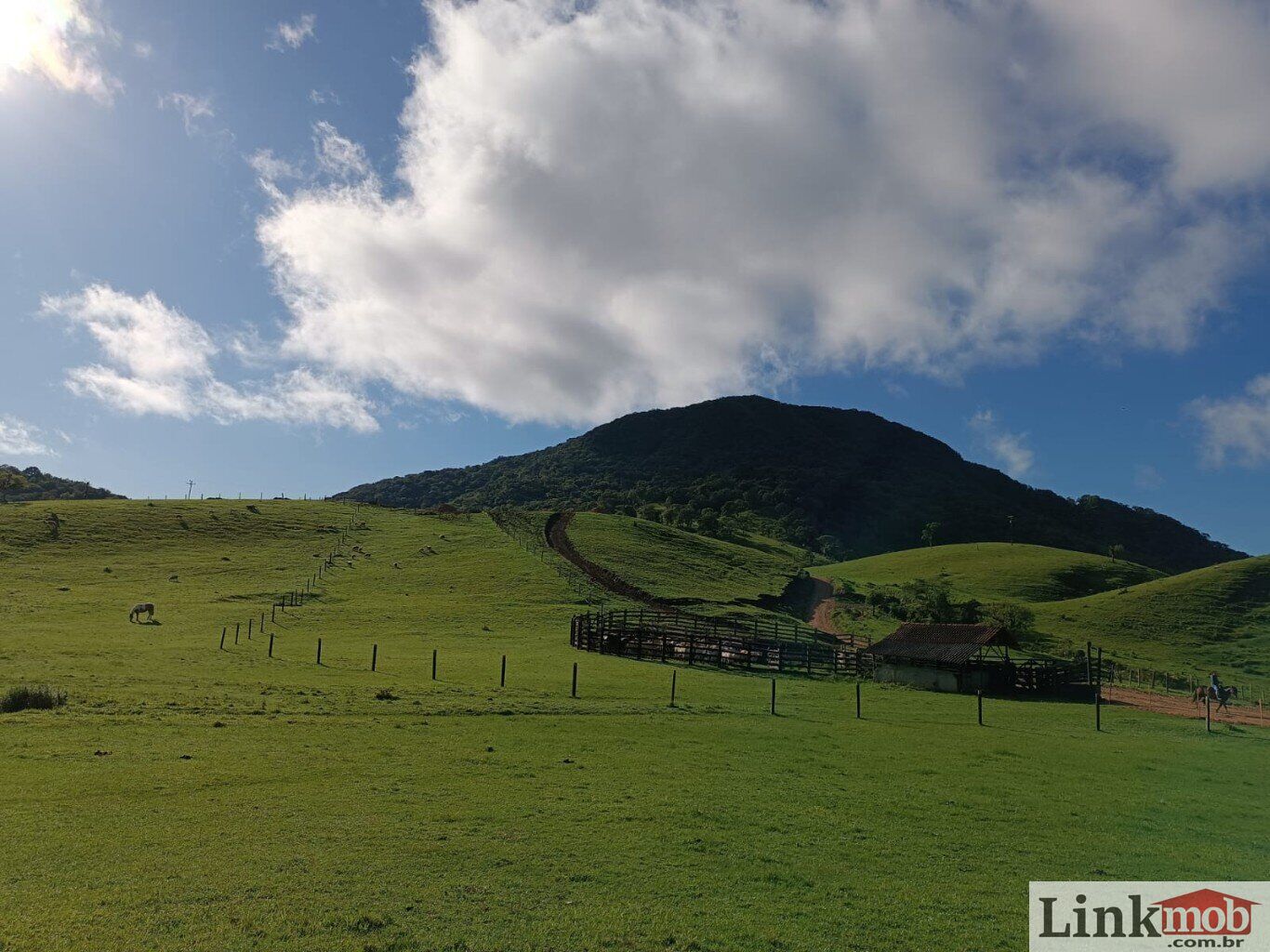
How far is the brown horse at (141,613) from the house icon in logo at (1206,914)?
6007 cm

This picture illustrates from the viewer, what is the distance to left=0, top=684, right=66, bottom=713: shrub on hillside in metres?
22.4

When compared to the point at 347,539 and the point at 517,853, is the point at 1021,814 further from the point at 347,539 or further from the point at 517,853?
the point at 347,539

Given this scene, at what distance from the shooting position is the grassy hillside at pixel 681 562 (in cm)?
8419

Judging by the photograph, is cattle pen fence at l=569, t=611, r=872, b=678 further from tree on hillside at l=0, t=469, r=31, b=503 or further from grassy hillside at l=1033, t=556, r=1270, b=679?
tree on hillside at l=0, t=469, r=31, b=503

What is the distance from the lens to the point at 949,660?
49.7m

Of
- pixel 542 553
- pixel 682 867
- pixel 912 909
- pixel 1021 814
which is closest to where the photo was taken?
pixel 912 909

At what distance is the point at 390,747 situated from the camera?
19.4m

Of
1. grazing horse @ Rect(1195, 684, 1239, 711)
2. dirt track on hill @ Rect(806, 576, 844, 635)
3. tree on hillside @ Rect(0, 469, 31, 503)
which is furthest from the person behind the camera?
tree on hillside @ Rect(0, 469, 31, 503)

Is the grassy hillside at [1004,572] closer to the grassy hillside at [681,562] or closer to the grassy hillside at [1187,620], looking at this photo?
the grassy hillside at [681,562]

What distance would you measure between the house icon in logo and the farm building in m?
38.9

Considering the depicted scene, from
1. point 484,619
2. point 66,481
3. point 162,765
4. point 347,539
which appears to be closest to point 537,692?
point 162,765

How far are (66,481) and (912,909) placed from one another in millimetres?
200152

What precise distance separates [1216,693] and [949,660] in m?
15.5

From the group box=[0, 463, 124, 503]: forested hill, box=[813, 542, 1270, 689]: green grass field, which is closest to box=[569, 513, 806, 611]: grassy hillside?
box=[813, 542, 1270, 689]: green grass field
